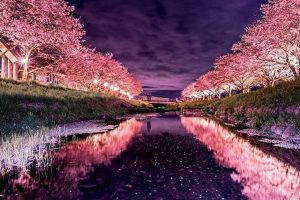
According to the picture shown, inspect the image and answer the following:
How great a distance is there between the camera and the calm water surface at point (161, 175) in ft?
21.5

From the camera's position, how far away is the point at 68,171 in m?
8.60

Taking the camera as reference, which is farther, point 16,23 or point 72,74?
point 72,74

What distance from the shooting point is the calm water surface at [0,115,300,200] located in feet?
21.5

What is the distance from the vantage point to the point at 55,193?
653 centimetres

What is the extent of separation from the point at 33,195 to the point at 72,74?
5258 centimetres

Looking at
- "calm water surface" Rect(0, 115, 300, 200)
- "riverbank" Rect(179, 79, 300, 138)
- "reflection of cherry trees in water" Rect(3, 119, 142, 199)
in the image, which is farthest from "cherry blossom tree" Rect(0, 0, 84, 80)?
"riverbank" Rect(179, 79, 300, 138)

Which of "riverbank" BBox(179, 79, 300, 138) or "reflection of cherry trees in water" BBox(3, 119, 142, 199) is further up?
"riverbank" BBox(179, 79, 300, 138)

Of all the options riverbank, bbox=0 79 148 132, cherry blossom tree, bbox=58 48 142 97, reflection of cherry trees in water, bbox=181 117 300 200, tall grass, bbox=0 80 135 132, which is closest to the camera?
reflection of cherry trees in water, bbox=181 117 300 200

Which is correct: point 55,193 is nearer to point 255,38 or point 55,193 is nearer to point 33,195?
point 33,195

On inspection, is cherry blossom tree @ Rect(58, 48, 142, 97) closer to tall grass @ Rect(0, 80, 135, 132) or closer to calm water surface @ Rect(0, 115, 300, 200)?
tall grass @ Rect(0, 80, 135, 132)

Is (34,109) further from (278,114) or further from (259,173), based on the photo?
(259,173)

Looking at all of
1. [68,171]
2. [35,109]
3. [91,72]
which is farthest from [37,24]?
[91,72]

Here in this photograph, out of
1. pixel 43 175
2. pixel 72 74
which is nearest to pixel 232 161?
pixel 43 175

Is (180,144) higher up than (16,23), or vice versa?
(16,23)
